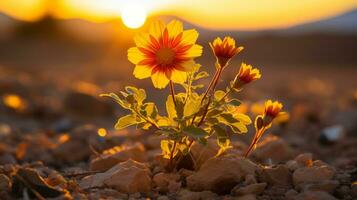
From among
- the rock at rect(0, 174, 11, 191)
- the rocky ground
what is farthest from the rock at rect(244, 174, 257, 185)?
the rock at rect(0, 174, 11, 191)

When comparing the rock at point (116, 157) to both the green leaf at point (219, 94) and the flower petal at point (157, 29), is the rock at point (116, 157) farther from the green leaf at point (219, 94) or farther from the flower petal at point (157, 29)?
the flower petal at point (157, 29)

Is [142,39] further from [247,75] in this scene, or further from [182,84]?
[247,75]

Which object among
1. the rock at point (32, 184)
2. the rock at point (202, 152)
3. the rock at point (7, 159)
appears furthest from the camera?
the rock at point (7, 159)

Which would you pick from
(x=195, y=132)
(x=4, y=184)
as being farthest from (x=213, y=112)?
(x=4, y=184)

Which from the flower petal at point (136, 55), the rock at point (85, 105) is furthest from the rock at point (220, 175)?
the rock at point (85, 105)

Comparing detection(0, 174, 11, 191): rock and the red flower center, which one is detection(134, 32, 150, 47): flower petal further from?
detection(0, 174, 11, 191): rock

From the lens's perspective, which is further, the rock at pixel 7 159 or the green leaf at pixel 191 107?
the rock at pixel 7 159

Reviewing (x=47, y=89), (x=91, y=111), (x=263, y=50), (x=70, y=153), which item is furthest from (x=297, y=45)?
(x=70, y=153)
